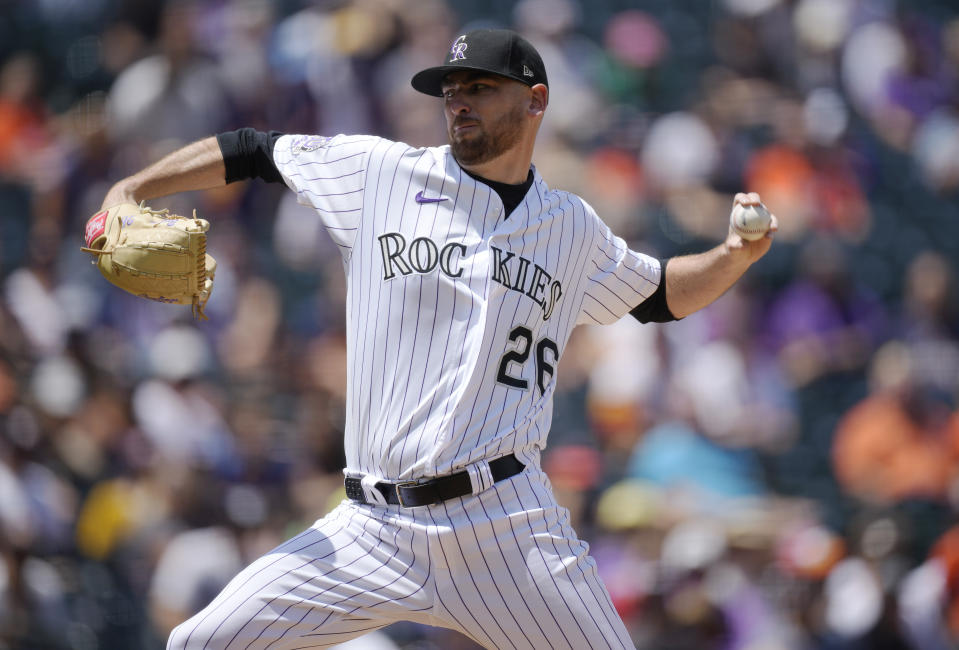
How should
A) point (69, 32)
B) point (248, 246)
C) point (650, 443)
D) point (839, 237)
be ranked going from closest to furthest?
point (650, 443) → point (839, 237) → point (248, 246) → point (69, 32)

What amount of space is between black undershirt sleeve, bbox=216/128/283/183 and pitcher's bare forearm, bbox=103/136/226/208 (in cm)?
2

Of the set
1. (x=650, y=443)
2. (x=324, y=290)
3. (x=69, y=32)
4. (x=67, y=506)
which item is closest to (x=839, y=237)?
(x=650, y=443)

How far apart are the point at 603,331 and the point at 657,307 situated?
8.30 ft

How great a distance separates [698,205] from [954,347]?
4.53 ft

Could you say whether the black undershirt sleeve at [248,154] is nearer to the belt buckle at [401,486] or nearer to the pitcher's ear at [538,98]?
the pitcher's ear at [538,98]

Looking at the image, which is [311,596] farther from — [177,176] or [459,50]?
[459,50]

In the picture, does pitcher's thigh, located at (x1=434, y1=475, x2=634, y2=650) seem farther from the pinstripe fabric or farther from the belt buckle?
the belt buckle

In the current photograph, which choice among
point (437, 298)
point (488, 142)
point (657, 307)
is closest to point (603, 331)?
point (657, 307)

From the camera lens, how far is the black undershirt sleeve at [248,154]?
2.92 meters

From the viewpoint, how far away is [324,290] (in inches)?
245

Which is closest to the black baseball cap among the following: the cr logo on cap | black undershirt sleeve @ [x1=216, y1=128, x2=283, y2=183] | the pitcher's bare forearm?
the cr logo on cap

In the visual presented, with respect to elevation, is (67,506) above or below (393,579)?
below

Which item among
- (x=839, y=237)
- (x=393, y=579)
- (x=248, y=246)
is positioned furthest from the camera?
(x=248, y=246)

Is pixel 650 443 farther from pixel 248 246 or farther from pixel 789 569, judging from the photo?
pixel 248 246
